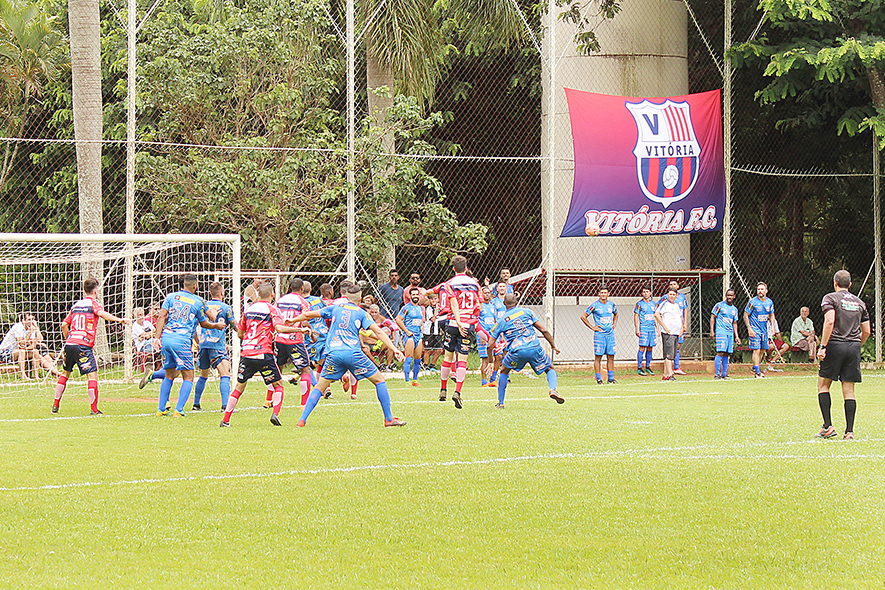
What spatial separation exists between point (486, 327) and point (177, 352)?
5.65 metres

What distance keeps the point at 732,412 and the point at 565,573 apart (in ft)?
29.3

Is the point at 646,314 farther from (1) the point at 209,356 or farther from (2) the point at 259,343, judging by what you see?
(2) the point at 259,343

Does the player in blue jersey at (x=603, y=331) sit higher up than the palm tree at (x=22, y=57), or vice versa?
the palm tree at (x=22, y=57)

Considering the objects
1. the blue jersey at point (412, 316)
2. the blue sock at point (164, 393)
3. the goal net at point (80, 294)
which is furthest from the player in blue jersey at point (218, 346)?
the blue jersey at point (412, 316)

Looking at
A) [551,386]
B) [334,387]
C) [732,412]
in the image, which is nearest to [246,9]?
[334,387]

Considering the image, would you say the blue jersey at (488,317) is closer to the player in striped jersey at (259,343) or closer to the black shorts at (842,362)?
the player in striped jersey at (259,343)

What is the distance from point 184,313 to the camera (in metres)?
13.9

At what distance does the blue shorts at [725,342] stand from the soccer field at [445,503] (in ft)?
28.0

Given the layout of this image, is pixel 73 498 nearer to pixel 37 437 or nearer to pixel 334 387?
pixel 37 437

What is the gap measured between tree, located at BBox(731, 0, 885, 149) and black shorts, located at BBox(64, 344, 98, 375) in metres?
15.2

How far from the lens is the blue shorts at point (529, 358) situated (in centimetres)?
1441

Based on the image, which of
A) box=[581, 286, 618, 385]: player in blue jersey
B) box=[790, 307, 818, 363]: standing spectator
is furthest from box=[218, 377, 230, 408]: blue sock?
box=[790, 307, 818, 363]: standing spectator

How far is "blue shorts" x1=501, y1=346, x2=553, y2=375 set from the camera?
14.4 metres

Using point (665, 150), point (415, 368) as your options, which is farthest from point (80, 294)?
point (665, 150)
